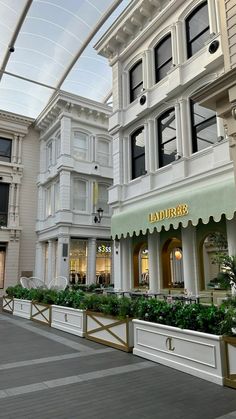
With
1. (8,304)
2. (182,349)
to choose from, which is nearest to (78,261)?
(8,304)

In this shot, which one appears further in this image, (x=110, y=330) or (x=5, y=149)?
(x=5, y=149)

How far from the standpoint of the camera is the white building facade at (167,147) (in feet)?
33.3

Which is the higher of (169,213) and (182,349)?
(169,213)

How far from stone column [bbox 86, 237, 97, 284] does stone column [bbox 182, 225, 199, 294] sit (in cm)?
1054

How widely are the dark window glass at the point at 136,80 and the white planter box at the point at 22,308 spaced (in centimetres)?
933

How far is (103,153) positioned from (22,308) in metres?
12.5

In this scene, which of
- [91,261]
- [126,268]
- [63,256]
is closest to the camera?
[126,268]

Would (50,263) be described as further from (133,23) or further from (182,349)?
(182,349)

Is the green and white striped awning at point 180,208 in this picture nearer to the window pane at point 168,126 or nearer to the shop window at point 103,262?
the window pane at point 168,126

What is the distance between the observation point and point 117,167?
47.4 ft

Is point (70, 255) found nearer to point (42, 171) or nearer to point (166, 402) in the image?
point (42, 171)

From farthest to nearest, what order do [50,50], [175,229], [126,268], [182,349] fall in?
[50,50] < [126,268] < [175,229] < [182,349]

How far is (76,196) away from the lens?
21.3m

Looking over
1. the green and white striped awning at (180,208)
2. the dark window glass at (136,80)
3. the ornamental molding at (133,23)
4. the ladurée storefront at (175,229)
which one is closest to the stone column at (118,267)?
the ladurée storefront at (175,229)
